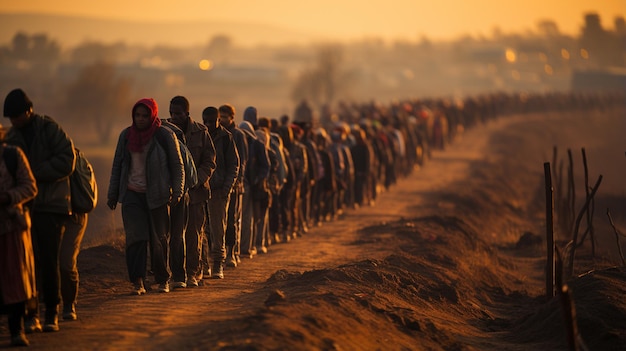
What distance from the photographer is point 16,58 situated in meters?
135

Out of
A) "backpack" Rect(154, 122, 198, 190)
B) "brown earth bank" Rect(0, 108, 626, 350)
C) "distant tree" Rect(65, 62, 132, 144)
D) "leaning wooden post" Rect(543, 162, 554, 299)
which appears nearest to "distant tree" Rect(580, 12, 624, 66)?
"distant tree" Rect(65, 62, 132, 144)

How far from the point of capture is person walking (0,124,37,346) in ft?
30.7

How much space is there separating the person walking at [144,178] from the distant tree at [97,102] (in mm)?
60431

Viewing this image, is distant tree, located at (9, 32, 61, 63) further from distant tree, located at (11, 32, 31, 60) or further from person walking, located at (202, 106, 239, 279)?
person walking, located at (202, 106, 239, 279)

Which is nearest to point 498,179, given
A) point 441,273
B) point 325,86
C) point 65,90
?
point 441,273

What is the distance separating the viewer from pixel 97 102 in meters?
73.3

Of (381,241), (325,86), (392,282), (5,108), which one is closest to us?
(5,108)

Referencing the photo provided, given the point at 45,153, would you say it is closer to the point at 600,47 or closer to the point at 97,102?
the point at 97,102

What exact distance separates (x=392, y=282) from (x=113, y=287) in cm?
276

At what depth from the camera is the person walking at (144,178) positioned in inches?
458

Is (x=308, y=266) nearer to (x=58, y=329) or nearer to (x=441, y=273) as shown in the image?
(x=441, y=273)

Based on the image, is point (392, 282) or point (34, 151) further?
point (392, 282)

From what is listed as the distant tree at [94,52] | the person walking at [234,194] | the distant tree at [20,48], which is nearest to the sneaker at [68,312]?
the person walking at [234,194]

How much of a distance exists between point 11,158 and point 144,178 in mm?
2307
